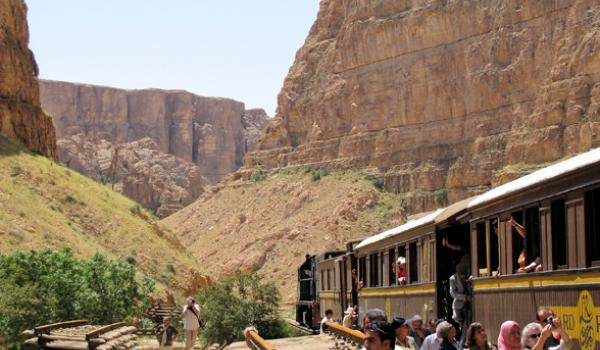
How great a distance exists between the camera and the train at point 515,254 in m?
11.9

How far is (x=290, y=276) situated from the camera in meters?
83.5

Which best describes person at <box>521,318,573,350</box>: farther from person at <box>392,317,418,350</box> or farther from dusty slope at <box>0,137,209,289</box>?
dusty slope at <box>0,137,209,289</box>

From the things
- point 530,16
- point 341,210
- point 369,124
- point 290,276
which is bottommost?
point 290,276

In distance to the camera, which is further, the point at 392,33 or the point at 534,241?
the point at 392,33

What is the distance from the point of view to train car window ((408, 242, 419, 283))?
67.7ft

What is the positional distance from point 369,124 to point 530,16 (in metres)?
20.4

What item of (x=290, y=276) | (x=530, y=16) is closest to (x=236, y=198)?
(x=290, y=276)

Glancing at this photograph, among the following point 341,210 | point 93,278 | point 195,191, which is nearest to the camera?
point 93,278

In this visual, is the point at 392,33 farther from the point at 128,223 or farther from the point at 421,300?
the point at 421,300

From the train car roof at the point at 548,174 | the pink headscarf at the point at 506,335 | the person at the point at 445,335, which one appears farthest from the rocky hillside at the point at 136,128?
the pink headscarf at the point at 506,335

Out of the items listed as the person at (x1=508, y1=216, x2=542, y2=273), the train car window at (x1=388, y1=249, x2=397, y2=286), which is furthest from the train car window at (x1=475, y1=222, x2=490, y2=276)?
the train car window at (x1=388, y1=249, x2=397, y2=286)

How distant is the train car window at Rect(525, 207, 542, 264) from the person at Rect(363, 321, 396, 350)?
Answer: 6294 mm

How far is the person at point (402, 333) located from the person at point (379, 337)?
0.61m

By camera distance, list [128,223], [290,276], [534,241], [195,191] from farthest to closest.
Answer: [195,191]
[290,276]
[128,223]
[534,241]
